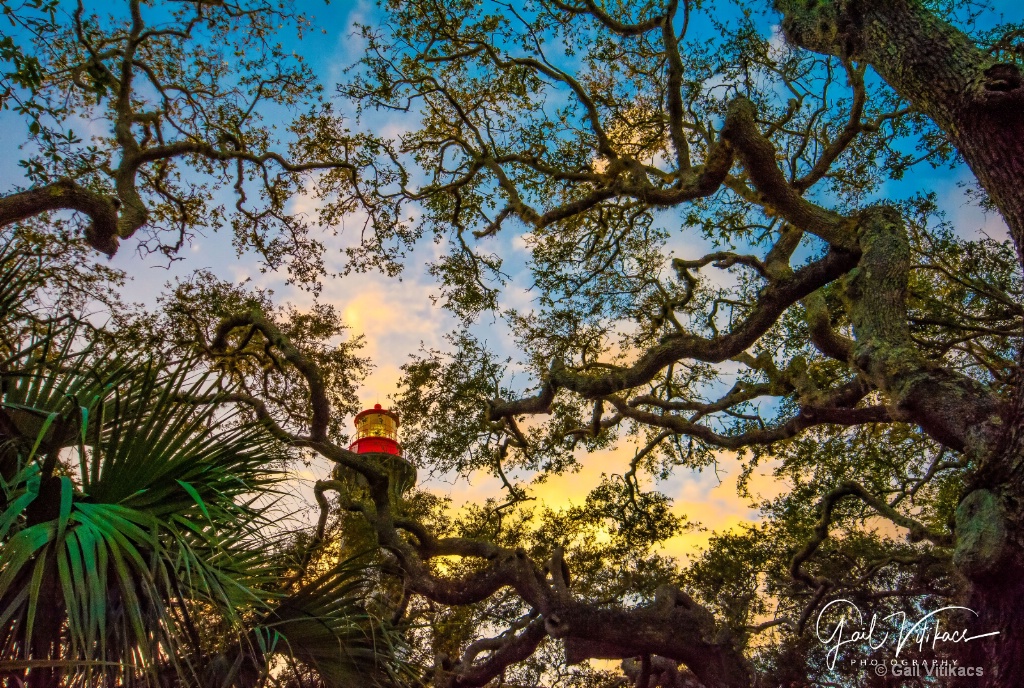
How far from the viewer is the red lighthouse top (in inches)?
397

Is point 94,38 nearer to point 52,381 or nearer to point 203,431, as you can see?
point 52,381

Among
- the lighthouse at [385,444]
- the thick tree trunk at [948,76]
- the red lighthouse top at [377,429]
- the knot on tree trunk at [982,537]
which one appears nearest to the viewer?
the knot on tree trunk at [982,537]

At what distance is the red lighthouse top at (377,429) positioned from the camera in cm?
1008

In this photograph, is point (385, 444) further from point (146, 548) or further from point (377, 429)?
point (146, 548)

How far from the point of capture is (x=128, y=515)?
7.59 feet

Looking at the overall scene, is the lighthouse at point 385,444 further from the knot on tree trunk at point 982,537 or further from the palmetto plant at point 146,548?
the knot on tree trunk at point 982,537

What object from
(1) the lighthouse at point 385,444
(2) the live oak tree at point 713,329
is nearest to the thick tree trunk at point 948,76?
(2) the live oak tree at point 713,329

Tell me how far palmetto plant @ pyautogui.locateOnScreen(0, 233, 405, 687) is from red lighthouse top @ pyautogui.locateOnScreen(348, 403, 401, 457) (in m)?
6.90

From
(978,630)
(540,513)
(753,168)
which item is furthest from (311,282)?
(978,630)

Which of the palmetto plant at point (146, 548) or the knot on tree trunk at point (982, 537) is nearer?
the palmetto plant at point (146, 548)

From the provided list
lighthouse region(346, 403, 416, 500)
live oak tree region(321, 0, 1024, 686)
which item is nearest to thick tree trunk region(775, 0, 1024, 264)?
live oak tree region(321, 0, 1024, 686)

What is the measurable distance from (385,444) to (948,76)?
26.6ft

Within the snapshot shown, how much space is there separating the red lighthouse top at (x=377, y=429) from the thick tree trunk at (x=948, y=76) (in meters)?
7.40

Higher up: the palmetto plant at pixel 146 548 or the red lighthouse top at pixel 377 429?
the red lighthouse top at pixel 377 429
